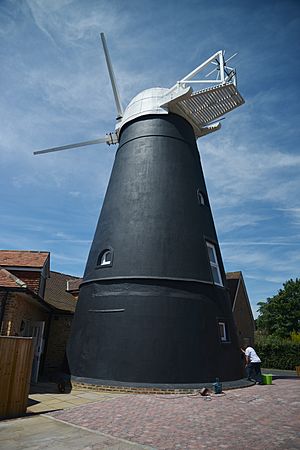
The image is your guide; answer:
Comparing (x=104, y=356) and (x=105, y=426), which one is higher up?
(x=104, y=356)

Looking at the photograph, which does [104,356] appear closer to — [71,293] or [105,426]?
[105,426]

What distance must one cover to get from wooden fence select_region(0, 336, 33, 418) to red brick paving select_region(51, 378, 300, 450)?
0.80 metres

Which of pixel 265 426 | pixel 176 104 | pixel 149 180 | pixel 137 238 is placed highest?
pixel 176 104

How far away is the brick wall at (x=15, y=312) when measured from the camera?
397 inches

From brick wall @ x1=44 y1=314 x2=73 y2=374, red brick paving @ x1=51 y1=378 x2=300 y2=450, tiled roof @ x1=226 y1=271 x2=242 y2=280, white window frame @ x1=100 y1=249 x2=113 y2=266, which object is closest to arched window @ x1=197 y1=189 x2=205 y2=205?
white window frame @ x1=100 y1=249 x2=113 y2=266

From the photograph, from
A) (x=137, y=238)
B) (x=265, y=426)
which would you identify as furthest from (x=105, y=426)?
(x=137, y=238)

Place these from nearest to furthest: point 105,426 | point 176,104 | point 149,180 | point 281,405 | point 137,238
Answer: point 105,426 → point 281,405 → point 137,238 → point 149,180 → point 176,104

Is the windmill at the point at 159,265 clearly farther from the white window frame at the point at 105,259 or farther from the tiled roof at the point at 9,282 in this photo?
the tiled roof at the point at 9,282

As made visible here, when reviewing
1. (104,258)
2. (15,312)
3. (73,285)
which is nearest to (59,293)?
(73,285)

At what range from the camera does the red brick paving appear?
5320mm

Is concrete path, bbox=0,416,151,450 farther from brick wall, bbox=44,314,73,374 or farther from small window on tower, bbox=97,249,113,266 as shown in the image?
brick wall, bbox=44,314,73,374

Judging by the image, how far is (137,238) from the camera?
11492mm

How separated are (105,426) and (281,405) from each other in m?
4.70

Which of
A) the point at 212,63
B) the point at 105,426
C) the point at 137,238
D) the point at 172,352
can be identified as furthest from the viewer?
the point at 212,63
